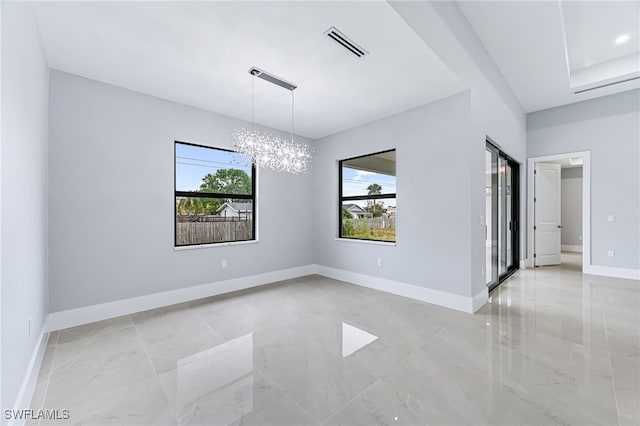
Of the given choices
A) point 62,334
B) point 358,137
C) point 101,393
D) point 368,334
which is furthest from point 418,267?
point 62,334

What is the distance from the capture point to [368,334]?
2707 millimetres

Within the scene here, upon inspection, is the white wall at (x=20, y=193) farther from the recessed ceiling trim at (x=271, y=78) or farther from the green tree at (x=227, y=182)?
the green tree at (x=227, y=182)

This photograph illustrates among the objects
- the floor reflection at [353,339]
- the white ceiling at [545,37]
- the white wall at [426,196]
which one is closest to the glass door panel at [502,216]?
the white ceiling at [545,37]

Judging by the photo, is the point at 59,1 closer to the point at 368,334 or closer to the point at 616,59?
the point at 368,334

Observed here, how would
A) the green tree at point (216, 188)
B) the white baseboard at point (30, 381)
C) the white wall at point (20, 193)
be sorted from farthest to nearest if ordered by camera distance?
the green tree at point (216, 188) → the white baseboard at point (30, 381) → the white wall at point (20, 193)

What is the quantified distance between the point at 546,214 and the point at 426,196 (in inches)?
162

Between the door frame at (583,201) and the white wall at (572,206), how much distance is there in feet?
11.5

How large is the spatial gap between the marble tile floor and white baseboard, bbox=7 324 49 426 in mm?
46

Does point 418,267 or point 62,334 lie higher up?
point 418,267

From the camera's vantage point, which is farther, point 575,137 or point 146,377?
point 575,137

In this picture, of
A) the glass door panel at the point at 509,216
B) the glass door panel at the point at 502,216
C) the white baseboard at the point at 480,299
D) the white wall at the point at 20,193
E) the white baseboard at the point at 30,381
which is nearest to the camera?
the white wall at the point at 20,193

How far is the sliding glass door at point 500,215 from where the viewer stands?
164 inches

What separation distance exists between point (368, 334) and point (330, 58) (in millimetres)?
2776

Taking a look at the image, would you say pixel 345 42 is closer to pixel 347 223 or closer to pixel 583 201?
pixel 347 223
